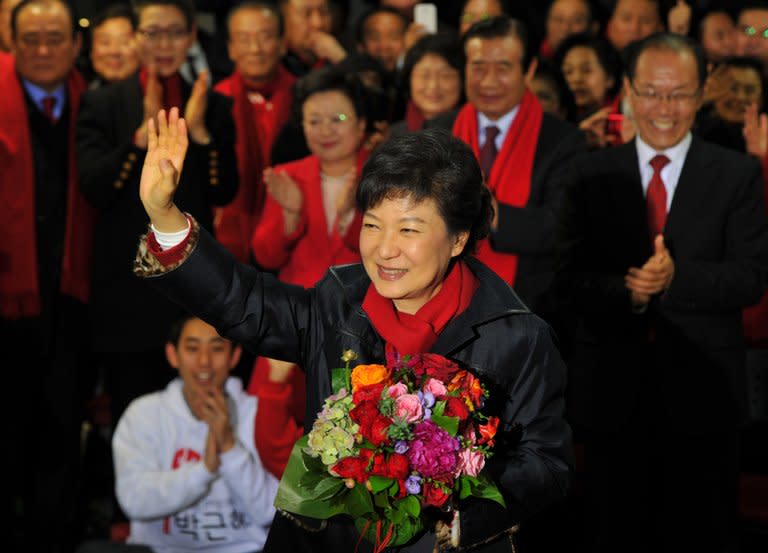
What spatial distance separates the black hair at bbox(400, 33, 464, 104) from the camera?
5.82m

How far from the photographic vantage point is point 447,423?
2623 mm

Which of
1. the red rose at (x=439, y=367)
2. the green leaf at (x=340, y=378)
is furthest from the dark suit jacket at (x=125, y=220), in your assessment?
the red rose at (x=439, y=367)

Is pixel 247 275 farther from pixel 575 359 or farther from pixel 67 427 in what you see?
pixel 67 427

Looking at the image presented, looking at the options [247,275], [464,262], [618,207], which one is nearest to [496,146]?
[618,207]

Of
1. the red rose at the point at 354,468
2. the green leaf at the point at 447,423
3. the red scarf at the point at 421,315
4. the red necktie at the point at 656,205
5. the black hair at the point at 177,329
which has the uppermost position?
the red necktie at the point at 656,205

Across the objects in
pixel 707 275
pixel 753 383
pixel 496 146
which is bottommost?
pixel 753 383

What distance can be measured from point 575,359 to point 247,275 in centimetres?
198

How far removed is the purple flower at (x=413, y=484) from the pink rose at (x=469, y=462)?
0.09 meters

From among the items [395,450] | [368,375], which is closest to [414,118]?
[368,375]

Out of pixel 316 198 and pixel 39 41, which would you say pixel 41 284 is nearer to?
pixel 39 41

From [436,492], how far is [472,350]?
45 centimetres

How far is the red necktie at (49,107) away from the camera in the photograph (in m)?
5.54

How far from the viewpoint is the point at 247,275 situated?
115 inches

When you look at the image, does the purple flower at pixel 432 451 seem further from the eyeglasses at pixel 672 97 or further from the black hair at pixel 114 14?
the black hair at pixel 114 14
